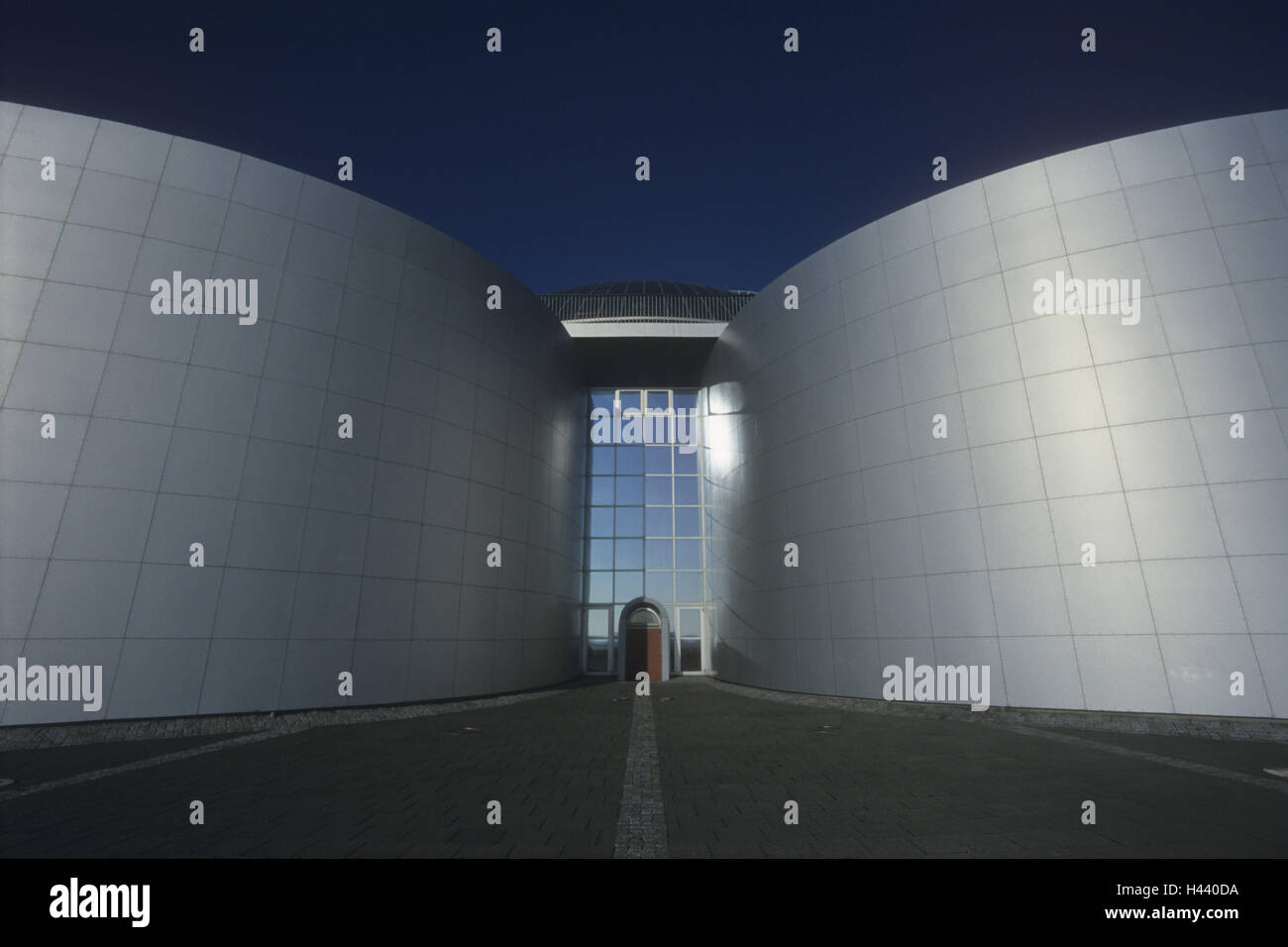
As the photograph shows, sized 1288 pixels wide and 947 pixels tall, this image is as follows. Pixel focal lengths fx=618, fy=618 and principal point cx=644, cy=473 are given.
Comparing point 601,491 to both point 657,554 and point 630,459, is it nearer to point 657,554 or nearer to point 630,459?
point 630,459

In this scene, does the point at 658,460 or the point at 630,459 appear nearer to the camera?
the point at 630,459

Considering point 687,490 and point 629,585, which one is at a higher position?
point 687,490

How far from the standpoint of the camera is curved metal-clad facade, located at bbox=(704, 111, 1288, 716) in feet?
41.1

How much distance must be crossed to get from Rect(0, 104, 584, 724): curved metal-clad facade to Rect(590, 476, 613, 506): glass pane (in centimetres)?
1024

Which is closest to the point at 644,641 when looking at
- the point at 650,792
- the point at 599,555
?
the point at 599,555

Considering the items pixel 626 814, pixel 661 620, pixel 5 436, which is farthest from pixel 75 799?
pixel 661 620

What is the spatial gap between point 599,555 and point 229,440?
16.9 meters

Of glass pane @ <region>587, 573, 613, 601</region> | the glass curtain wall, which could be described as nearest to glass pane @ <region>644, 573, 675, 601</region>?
the glass curtain wall

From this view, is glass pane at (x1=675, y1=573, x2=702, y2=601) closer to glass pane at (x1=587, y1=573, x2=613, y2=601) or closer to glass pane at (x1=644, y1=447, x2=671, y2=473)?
glass pane at (x1=587, y1=573, x2=613, y2=601)

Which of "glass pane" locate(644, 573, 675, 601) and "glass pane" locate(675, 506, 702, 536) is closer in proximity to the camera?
"glass pane" locate(644, 573, 675, 601)

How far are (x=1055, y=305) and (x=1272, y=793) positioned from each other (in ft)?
36.5

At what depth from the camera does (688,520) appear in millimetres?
29234

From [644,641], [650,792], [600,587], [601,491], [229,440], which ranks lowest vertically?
[650,792]
